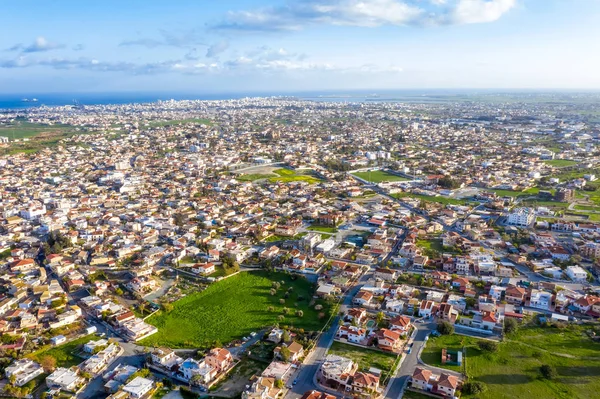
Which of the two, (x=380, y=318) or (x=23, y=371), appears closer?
(x=23, y=371)

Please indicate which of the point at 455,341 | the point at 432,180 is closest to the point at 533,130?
the point at 432,180

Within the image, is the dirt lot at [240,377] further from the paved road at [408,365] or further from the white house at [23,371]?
the white house at [23,371]

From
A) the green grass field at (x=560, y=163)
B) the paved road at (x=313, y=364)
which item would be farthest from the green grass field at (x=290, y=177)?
the green grass field at (x=560, y=163)

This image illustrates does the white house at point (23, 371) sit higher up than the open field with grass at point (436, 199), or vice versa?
the open field with grass at point (436, 199)

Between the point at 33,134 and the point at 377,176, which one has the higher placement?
the point at 33,134

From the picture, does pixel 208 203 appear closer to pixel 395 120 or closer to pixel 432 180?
pixel 432 180

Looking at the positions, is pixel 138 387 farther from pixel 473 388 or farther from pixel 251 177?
pixel 251 177

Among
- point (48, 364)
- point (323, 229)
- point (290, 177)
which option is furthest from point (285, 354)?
point (290, 177)
